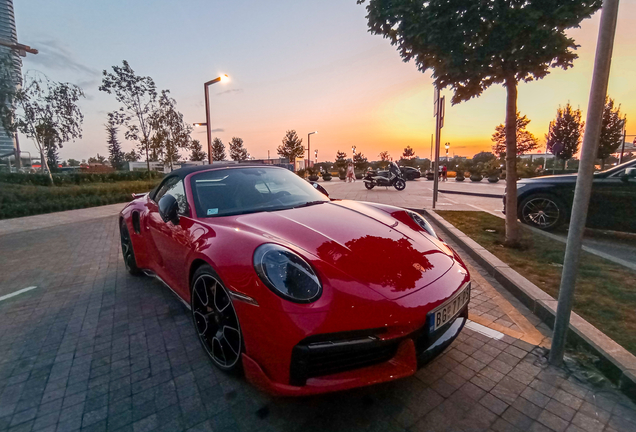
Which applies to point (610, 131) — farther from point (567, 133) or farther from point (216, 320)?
point (216, 320)

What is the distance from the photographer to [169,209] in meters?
2.56

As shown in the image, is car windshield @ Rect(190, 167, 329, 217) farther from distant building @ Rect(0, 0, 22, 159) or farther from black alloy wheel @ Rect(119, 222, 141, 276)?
distant building @ Rect(0, 0, 22, 159)

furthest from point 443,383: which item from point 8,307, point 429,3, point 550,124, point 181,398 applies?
point 550,124

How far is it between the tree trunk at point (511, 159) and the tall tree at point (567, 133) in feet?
107

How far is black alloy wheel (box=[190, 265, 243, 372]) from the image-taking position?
1.93 meters

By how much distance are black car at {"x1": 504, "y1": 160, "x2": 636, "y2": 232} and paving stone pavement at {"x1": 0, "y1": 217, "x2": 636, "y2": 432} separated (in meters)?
4.04

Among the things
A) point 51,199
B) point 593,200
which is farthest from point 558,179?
point 51,199

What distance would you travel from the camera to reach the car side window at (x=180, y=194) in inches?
106

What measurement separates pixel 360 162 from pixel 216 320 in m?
62.9

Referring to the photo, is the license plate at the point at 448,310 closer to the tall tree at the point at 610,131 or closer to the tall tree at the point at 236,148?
the tall tree at the point at 610,131

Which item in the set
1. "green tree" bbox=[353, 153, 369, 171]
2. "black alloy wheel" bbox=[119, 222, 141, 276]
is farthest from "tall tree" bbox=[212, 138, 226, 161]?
"black alloy wheel" bbox=[119, 222, 141, 276]

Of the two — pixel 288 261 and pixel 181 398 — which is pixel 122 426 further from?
pixel 288 261

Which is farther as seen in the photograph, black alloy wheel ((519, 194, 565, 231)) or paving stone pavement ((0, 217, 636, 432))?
black alloy wheel ((519, 194, 565, 231))

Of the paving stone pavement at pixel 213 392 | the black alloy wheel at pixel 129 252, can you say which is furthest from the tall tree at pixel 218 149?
the paving stone pavement at pixel 213 392
